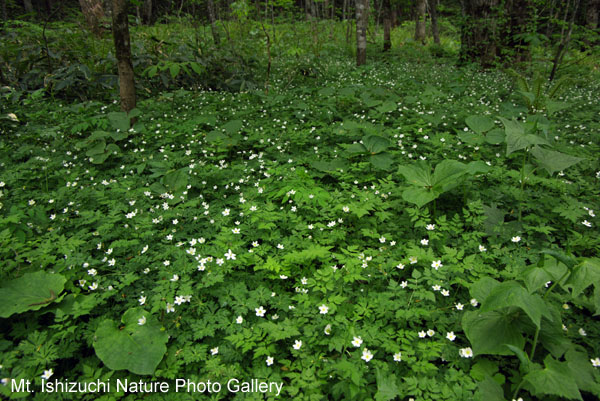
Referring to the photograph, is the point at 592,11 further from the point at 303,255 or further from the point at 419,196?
the point at 303,255

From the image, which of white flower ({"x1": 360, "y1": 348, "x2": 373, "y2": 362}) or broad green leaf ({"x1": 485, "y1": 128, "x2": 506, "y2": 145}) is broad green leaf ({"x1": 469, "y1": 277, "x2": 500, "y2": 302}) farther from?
broad green leaf ({"x1": 485, "y1": 128, "x2": 506, "y2": 145})

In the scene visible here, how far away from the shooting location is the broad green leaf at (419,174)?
3.07 metres

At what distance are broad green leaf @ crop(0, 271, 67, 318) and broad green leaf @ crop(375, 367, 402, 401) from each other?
2.35 meters

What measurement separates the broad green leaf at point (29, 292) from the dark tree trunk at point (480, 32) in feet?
33.8

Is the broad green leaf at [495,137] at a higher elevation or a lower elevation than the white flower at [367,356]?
higher

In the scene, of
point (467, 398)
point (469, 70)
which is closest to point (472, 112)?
point (469, 70)

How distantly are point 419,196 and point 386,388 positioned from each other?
1.74 metres

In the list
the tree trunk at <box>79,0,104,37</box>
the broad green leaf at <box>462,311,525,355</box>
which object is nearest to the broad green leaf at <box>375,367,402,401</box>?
the broad green leaf at <box>462,311,525,355</box>

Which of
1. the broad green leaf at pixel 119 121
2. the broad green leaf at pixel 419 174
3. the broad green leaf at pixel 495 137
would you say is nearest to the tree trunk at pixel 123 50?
the broad green leaf at pixel 119 121

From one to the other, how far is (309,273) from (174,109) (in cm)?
517

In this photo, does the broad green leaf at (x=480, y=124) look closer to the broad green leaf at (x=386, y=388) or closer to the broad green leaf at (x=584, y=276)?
the broad green leaf at (x=584, y=276)

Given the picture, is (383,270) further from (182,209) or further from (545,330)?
(182,209)

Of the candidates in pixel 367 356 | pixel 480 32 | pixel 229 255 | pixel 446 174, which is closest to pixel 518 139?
pixel 446 174

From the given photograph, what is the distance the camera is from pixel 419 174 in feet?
10.4
